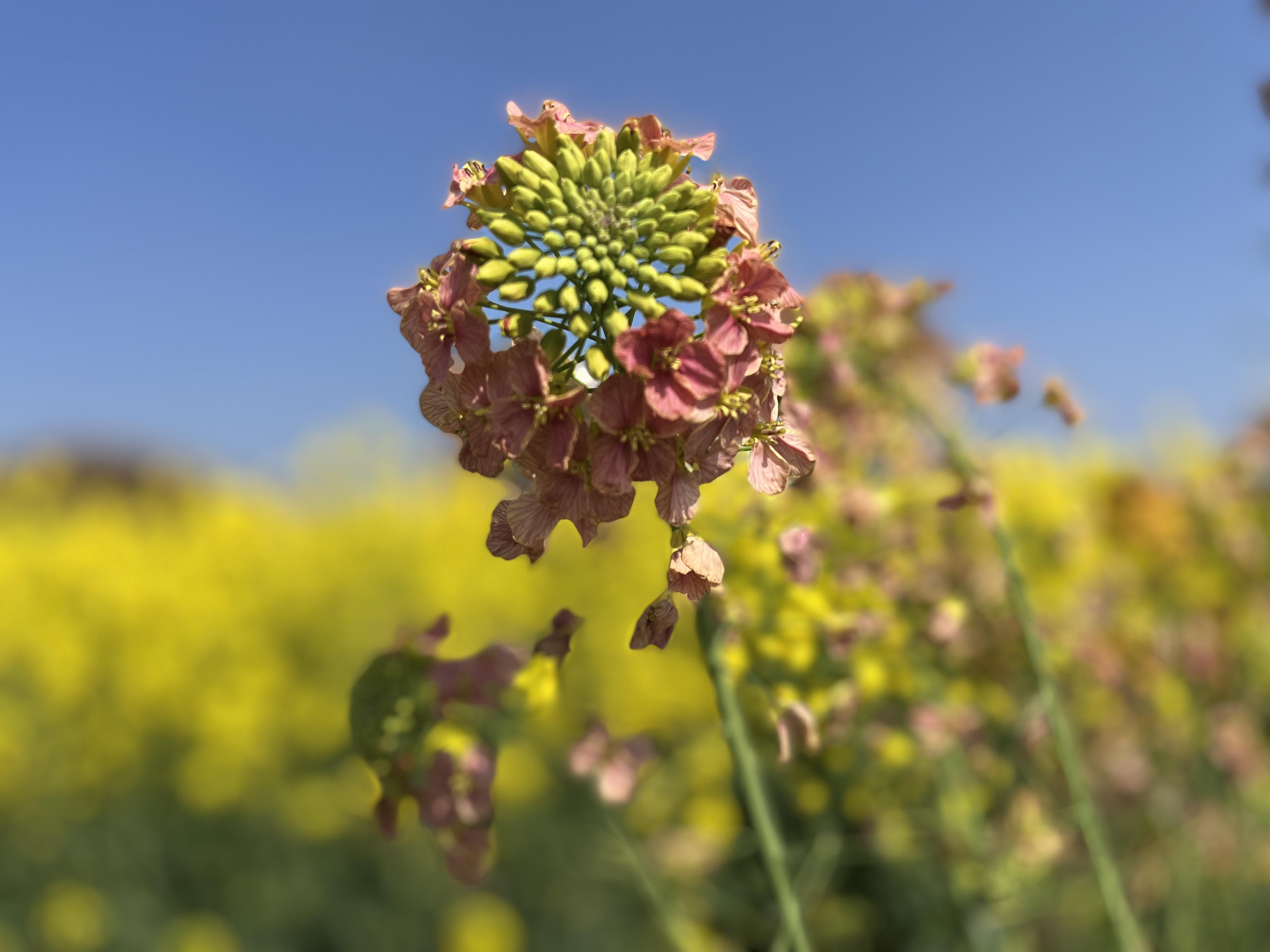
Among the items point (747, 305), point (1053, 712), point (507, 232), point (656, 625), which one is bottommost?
point (1053, 712)

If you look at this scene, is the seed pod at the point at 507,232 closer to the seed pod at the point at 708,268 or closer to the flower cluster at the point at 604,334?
the flower cluster at the point at 604,334

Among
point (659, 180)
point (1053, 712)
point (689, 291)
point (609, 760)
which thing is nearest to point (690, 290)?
point (689, 291)

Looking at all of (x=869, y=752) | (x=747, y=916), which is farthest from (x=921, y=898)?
(x=869, y=752)

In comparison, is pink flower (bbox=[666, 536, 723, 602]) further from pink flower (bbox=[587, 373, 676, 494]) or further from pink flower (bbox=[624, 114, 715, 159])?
pink flower (bbox=[624, 114, 715, 159])

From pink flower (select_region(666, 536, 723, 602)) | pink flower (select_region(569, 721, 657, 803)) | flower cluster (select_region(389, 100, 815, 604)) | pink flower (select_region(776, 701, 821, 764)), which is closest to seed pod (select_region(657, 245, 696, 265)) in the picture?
flower cluster (select_region(389, 100, 815, 604))

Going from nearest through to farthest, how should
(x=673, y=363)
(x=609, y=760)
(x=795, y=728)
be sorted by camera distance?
1. (x=673, y=363)
2. (x=795, y=728)
3. (x=609, y=760)

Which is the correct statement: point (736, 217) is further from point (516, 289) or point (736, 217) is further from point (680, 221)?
point (516, 289)

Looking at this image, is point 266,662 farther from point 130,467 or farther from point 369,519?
point 130,467
